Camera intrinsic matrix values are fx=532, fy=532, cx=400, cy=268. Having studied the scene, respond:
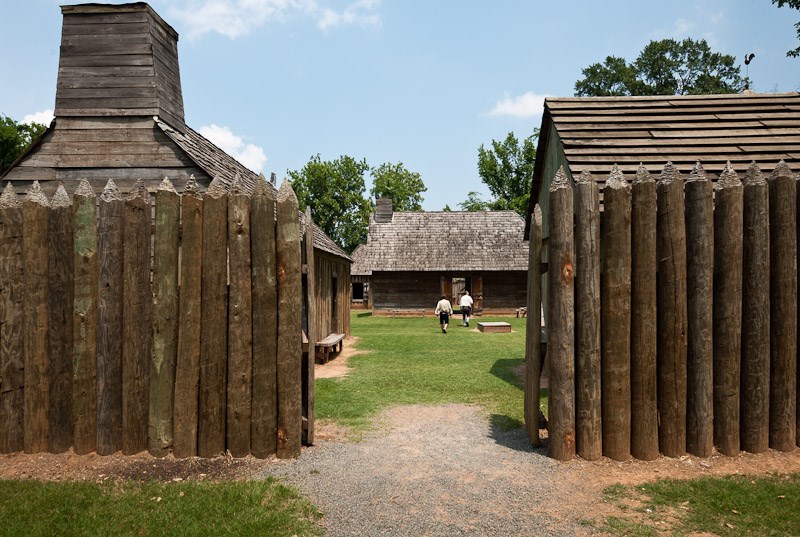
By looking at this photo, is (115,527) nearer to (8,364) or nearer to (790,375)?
(8,364)

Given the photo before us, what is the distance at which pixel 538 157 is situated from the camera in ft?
40.3

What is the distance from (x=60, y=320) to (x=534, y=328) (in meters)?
4.65

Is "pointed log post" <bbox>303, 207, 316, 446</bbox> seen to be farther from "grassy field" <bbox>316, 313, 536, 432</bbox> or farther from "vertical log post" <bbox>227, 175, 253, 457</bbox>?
"grassy field" <bbox>316, 313, 536, 432</bbox>

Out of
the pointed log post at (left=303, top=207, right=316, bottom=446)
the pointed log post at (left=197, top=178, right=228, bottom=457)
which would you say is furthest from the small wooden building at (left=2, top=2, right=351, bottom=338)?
the pointed log post at (left=303, top=207, right=316, bottom=446)

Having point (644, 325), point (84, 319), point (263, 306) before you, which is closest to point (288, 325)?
point (263, 306)

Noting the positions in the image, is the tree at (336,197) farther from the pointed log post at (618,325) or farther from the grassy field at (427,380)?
the pointed log post at (618,325)

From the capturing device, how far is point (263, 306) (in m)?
5.04

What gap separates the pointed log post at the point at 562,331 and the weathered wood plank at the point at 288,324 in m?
2.44

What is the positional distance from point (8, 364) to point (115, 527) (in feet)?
8.14

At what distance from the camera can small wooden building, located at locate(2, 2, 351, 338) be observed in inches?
403

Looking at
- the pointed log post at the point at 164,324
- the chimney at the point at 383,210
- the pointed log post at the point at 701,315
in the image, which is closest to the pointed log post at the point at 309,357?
the pointed log post at the point at 164,324

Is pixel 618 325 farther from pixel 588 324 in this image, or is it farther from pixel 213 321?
pixel 213 321

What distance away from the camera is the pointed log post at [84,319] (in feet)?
16.5

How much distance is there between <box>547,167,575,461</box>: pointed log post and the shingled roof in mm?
24267
